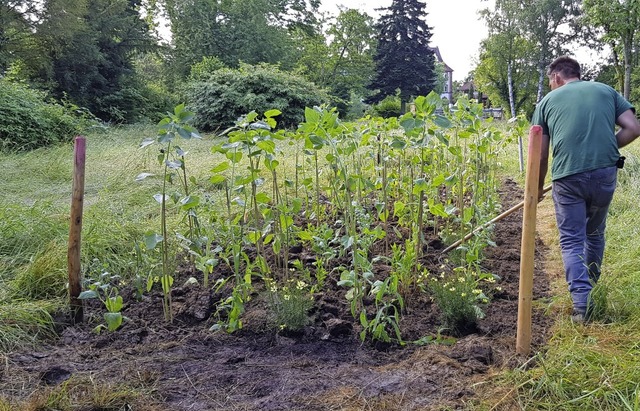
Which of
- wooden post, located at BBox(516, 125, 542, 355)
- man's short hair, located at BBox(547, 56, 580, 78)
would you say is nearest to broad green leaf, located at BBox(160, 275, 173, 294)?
wooden post, located at BBox(516, 125, 542, 355)

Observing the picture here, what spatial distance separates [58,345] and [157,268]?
80 centimetres

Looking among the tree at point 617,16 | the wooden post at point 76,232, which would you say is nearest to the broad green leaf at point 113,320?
the wooden post at point 76,232

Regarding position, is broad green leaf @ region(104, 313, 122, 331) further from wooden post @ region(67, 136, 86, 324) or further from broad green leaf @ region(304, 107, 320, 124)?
broad green leaf @ region(304, 107, 320, 124)

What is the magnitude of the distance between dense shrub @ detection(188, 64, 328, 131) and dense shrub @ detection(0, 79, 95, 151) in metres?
4.93

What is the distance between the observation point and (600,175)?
2836 mm

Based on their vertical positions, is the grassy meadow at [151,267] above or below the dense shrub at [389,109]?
below

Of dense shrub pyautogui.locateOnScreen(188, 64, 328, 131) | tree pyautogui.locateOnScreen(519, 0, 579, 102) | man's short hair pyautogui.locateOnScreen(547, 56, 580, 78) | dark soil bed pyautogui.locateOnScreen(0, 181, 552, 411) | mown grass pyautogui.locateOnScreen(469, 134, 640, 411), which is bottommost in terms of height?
dark soil bed pyautogui.locateOnScreen(0, 181, 552, 411)

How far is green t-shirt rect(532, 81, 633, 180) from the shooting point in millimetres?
2836

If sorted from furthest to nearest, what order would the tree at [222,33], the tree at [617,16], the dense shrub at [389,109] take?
the dense shrub at [389,109] → the tree at [222,33] → the tree at [617,16]

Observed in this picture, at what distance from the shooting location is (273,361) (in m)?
2.40

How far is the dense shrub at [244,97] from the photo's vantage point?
16.1 meters

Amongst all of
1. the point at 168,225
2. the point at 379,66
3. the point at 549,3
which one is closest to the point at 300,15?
the point at 379,66

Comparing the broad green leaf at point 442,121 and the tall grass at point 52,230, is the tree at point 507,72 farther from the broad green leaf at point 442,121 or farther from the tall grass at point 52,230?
→ the broad green leaf at point 442,121

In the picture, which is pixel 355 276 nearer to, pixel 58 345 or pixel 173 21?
pixel 58 345
